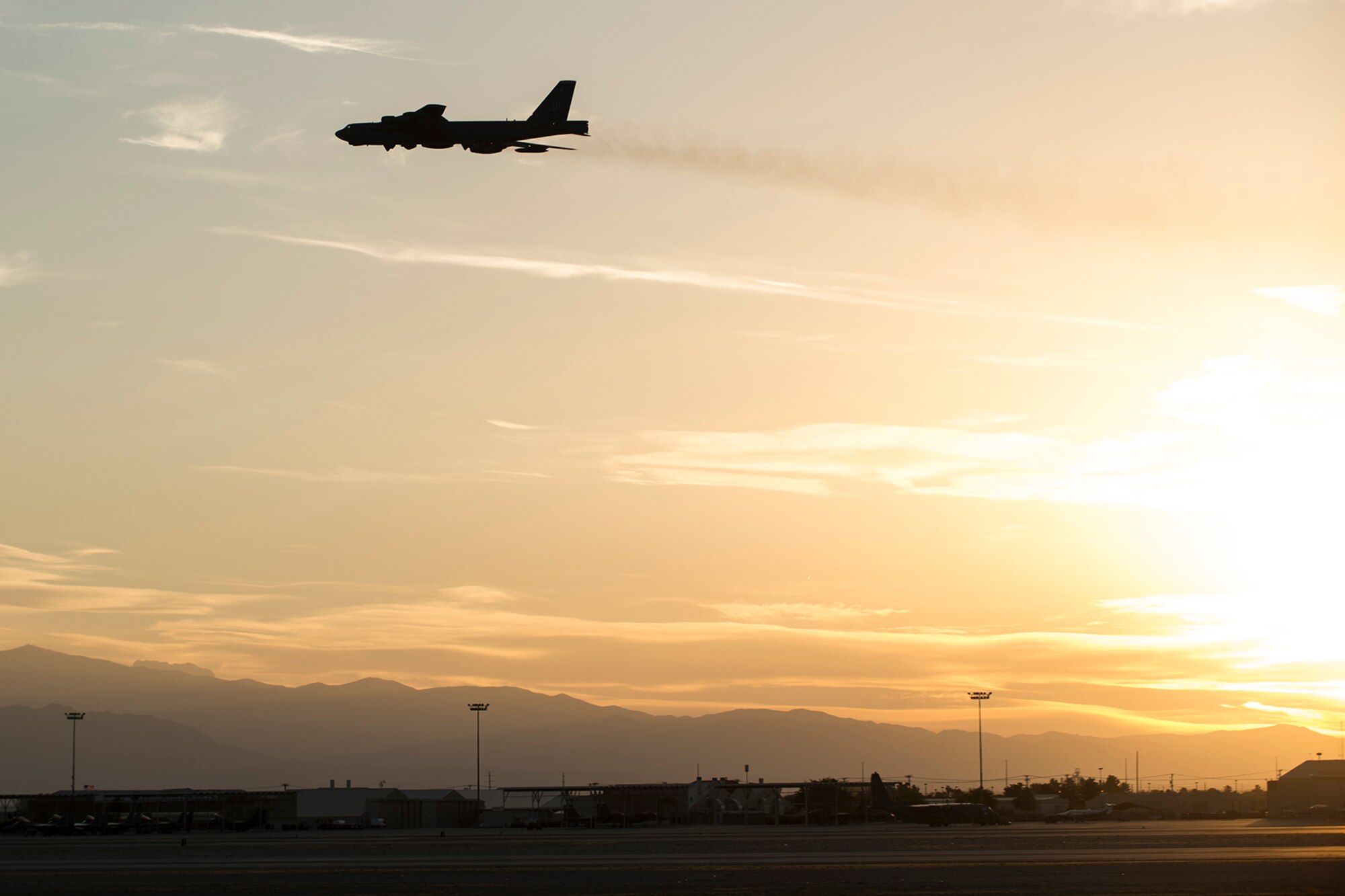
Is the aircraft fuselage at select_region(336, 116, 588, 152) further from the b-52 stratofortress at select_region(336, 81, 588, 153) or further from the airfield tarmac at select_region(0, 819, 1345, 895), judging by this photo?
the airfield tarmac at select_region(0, 819, 1345, 895)

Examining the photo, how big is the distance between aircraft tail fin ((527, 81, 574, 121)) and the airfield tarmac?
45.9m

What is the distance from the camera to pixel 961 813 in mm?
138250

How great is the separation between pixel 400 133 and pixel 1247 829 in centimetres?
8925

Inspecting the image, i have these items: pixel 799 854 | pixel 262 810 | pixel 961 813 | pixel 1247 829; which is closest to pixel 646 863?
pixel 799 854

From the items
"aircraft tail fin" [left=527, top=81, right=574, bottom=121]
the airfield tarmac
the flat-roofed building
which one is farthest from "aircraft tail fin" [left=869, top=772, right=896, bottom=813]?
"aircraft tail fin" [left=527, top=81, right=574, bottom=121]

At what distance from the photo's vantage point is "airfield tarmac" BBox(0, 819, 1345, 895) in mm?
56094

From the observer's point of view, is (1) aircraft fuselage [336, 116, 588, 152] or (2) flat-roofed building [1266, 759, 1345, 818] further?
(2) flat-roofed building [1266, 759, 1345, 818]

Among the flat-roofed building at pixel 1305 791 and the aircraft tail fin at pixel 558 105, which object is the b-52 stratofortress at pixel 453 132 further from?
the flat-roofed building at pixel 1305 791

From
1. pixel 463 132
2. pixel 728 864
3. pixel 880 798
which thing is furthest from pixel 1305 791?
pixel 463 132

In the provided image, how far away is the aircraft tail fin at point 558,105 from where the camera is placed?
280 feet

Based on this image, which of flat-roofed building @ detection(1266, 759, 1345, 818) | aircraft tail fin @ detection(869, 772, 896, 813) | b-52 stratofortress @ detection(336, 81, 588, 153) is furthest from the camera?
flat-roofed building @ detection(1266, 759, 1345, 818)

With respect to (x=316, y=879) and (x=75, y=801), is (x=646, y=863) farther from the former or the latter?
(x=75, y=801)

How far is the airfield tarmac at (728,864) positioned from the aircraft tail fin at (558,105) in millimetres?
45922

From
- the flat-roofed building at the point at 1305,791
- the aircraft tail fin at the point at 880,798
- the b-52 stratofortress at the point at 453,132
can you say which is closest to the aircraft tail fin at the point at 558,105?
the b-52 stratofortress at the point at 453,132
